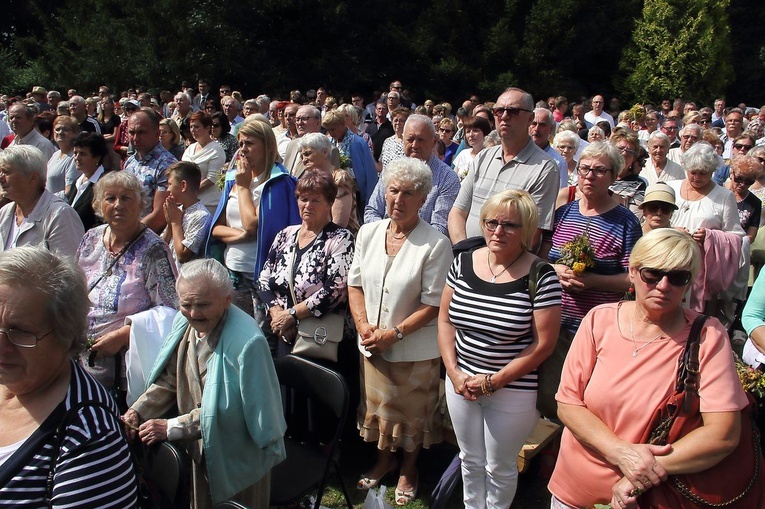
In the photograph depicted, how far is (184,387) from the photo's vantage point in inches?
119

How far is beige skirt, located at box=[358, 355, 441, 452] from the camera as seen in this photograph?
12.2 ft

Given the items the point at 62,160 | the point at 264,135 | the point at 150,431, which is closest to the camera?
the point at 150,431

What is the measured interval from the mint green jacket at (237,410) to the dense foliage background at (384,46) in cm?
1948

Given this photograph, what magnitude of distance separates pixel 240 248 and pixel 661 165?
12.7ft

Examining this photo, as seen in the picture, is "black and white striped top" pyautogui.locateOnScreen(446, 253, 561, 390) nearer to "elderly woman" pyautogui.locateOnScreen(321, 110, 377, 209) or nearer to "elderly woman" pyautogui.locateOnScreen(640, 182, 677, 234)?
"elderly woman" pyautogui.locateOnScreen(640, 182, 677, 234)

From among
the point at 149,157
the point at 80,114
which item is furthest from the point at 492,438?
the point at 80,114

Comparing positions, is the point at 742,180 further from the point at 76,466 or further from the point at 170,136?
the point at 170,136

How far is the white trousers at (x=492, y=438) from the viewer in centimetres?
315

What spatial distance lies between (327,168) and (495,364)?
2.44 m

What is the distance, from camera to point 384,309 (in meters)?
3.66

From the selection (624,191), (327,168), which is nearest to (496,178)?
(624,191)

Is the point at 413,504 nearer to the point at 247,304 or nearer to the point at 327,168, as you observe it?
the point at 247,304

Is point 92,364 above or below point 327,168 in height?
below

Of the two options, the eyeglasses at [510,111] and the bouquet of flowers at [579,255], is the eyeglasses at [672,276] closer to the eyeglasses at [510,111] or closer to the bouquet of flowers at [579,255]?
the bouquet of flowers at [579,255]
